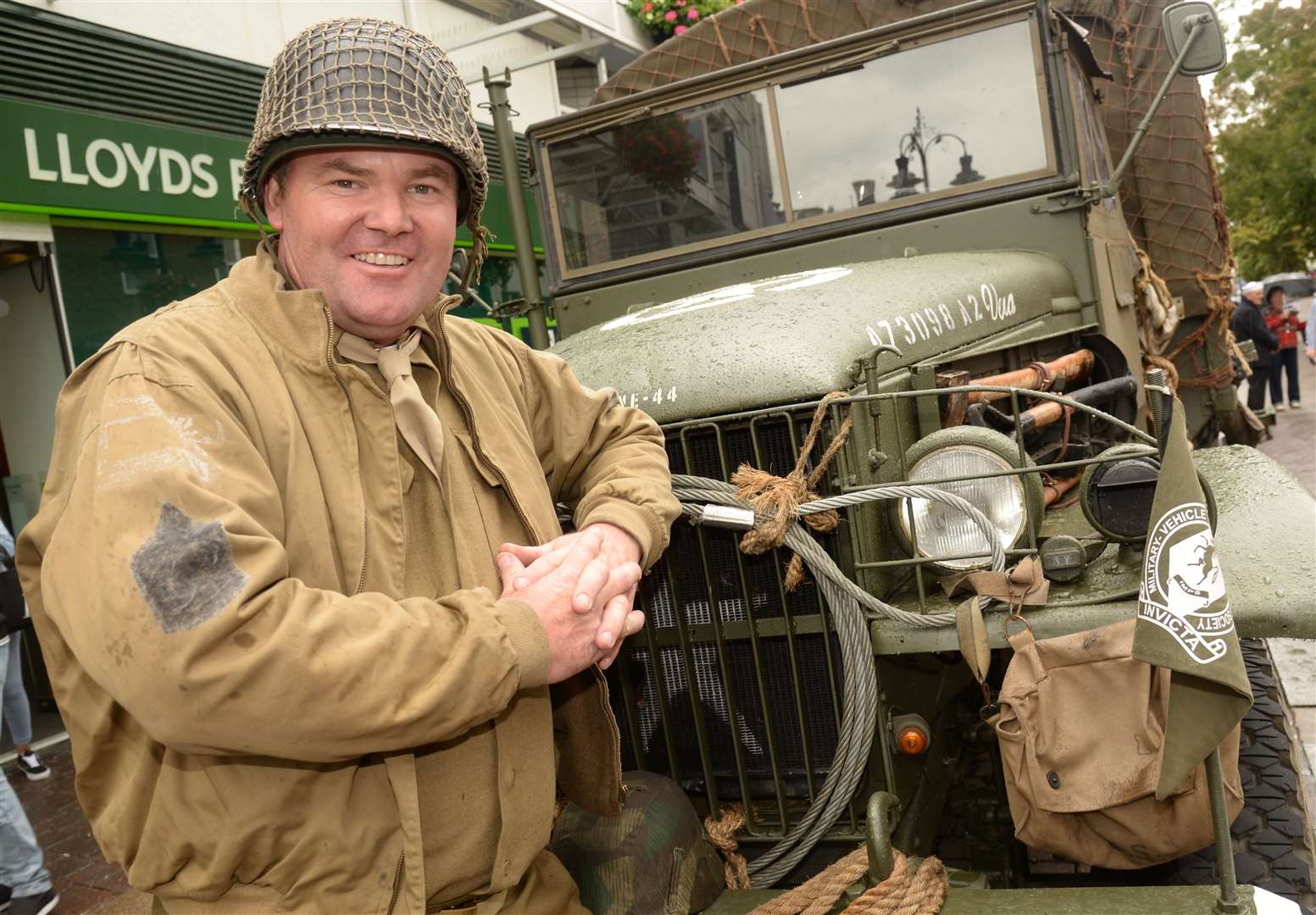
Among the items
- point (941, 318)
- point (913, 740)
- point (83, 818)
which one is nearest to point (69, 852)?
point (83, 818)

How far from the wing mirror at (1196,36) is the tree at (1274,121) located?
19.1 meters

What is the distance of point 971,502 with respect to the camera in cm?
227

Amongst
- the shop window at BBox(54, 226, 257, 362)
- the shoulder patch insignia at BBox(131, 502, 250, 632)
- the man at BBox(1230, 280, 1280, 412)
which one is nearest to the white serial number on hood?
the shoulder patch insignia at BBox(131, 502, 250, 632)

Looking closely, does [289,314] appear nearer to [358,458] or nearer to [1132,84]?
[358,458]

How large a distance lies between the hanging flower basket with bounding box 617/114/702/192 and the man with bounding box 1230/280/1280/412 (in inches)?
370

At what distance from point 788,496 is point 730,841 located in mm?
737

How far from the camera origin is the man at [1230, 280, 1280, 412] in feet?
37.9

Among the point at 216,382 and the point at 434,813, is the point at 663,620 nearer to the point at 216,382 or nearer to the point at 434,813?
the point at 434,813

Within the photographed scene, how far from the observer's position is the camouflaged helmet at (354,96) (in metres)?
1.54

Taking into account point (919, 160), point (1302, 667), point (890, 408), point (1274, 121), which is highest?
point (1274, 121)

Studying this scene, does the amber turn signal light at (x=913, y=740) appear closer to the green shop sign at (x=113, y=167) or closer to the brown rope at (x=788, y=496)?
the brown rope at (x=788, y=496)

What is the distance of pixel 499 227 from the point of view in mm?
9703

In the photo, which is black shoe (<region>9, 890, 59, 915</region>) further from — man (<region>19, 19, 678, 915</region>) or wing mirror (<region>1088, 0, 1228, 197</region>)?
wing mirror (<region>1088, 0, 1228, 197</region>)

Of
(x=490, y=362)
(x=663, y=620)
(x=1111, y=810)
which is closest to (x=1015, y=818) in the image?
(x=1111, y=810)
